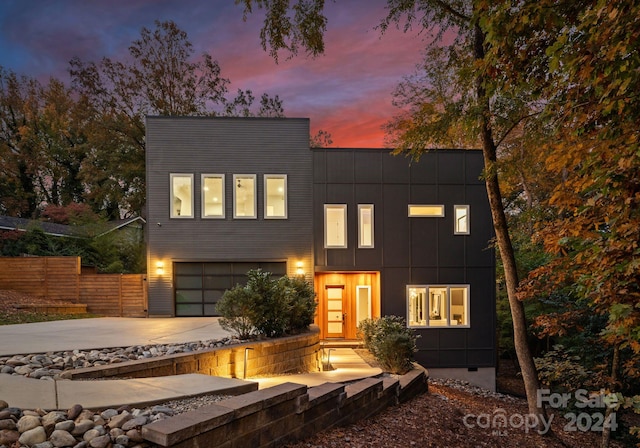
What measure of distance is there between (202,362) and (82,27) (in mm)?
21989

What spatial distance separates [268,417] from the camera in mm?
3795

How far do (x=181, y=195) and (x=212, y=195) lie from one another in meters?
0.98

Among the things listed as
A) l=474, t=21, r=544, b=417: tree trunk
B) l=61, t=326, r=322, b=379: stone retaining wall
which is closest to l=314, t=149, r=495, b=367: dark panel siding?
l=61, t=326, r=322, b=379: stone retaining wall

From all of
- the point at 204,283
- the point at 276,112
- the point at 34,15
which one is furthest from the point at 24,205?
the point at 204,283

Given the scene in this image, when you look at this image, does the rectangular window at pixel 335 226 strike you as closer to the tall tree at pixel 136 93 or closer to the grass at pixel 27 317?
the grass at pixel 27 317

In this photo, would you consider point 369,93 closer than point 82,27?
Yes

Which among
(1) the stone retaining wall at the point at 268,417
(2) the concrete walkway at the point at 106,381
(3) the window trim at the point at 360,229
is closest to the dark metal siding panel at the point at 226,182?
(3) the window trim at the point at 360,229

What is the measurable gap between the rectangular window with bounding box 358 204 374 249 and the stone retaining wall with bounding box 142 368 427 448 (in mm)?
8460

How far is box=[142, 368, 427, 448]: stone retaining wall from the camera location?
308 centimetres

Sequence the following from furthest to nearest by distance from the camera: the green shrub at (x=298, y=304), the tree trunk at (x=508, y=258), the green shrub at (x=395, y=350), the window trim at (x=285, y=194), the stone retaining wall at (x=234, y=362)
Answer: the window trim at (x=285, y=194)
the green shrub at (x=395, y=350)
the green shrub at (x=298, y=304)
the tree trunk at (x=508, y=258)
the stone retaining wall at (x=234, y=362)

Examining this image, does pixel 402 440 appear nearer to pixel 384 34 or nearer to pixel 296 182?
pixel 384 34

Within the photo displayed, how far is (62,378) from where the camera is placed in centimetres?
462

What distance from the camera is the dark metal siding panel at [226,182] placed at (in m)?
13.9

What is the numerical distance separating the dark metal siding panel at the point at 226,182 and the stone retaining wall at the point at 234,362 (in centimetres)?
524
